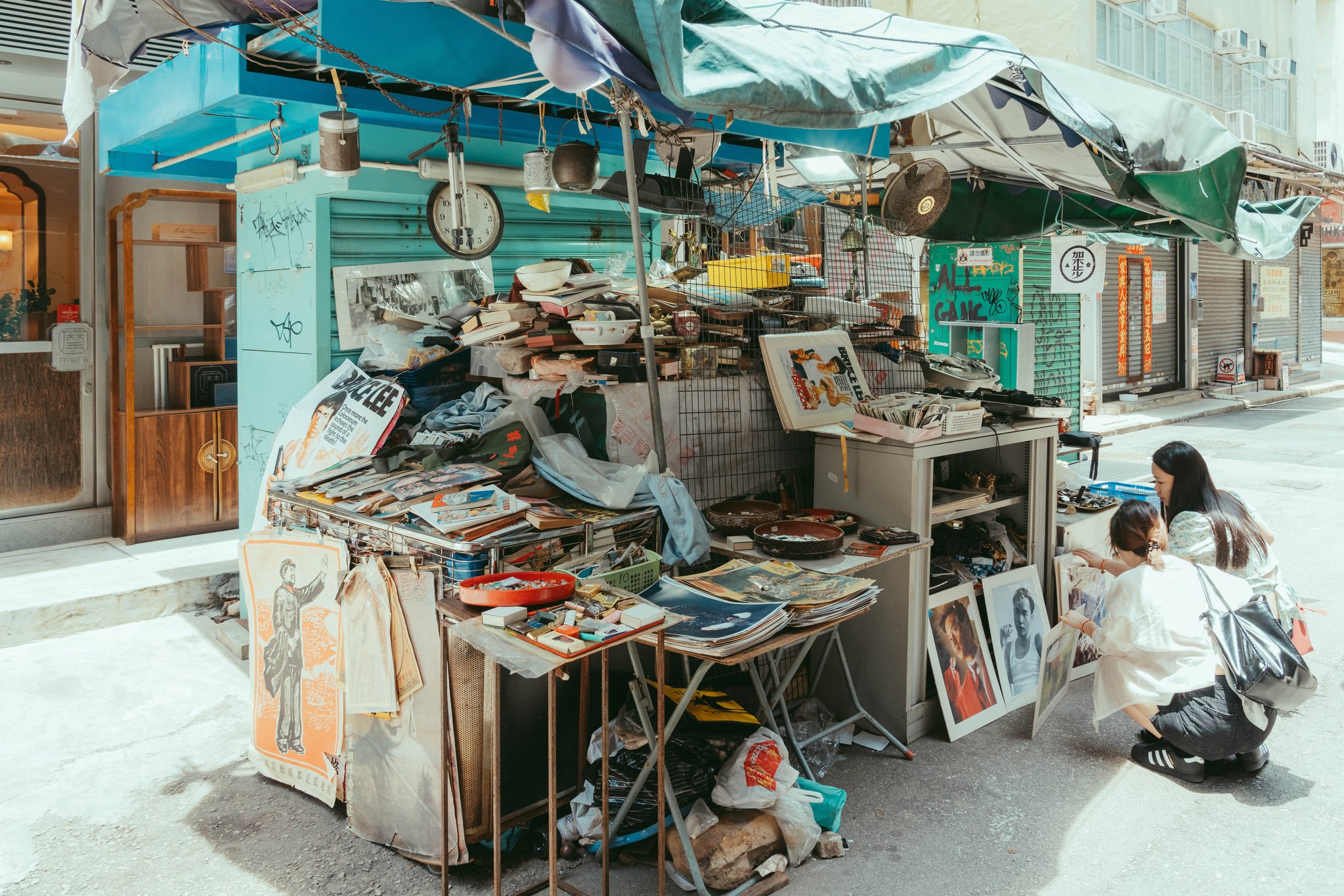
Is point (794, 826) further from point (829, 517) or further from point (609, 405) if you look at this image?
point (609, 405)

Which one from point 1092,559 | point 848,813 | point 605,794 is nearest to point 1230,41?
point 1092,559

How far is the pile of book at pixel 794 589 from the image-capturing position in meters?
3.59

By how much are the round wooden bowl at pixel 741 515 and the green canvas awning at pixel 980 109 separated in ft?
6.20

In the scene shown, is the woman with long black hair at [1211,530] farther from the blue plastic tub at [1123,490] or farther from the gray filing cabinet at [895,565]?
the blue plastic tub at [1123,490]

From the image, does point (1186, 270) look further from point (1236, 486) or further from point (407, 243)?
→ point (407, 243)

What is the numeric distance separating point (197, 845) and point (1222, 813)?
425cm

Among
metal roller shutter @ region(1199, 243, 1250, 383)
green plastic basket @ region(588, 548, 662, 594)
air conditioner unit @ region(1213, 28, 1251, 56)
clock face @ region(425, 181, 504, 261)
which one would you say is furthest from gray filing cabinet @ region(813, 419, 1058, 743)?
air conditioner unit @ region(1213, 28, 1251, 56)

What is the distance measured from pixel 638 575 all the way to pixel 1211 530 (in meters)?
3.01

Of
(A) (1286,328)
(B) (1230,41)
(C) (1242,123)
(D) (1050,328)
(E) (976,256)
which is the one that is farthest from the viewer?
(A) (1286,328)

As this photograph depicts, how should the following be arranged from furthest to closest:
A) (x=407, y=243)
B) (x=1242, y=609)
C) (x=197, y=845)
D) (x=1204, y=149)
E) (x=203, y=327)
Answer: (x=203, y=327) < (x=407, y=243) < (x=1204, y=149) < (x=1242, y=609) < (x=197, y=845)

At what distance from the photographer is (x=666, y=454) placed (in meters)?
4.96

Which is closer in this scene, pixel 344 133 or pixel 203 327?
pixel 344 133

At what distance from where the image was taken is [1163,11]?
720 inches

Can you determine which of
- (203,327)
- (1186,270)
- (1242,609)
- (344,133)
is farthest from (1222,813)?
(1186,270)
